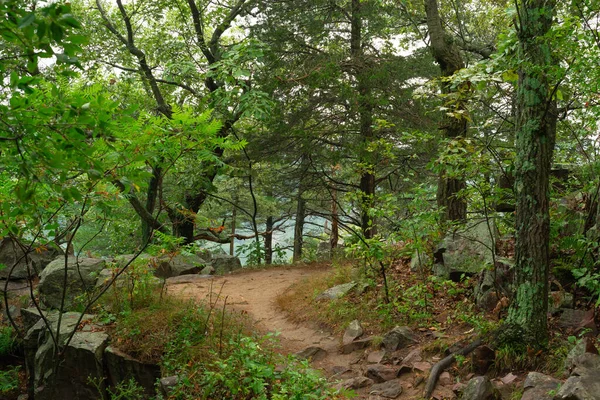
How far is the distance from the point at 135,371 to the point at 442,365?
3.59m

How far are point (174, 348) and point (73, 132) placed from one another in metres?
3.69

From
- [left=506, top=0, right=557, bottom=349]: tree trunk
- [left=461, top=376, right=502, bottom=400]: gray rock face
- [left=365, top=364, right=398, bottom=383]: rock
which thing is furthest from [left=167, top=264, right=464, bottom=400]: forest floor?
[left=506, top=0, right=557, bottom=349]: tree trunk

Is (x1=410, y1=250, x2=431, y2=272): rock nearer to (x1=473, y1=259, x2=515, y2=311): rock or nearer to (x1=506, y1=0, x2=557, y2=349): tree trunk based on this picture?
(x1=473, y1=259, x2=515, y2=311): rock

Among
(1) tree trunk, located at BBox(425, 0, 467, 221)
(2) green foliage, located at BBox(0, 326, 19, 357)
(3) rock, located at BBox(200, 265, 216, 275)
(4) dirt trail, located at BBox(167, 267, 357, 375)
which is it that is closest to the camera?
(4) dirt trail, located at BBox(167, 267, 357, 375)

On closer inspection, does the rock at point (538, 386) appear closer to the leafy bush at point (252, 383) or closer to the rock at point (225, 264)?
the leafy bush at point (252, 383)

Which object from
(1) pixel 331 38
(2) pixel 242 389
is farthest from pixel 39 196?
(1) pixel 331 38

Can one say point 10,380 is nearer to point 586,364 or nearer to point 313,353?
point 313,353

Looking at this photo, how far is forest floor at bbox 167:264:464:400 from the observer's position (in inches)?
212

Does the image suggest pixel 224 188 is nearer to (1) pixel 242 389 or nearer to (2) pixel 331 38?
(2) pixel 331 38

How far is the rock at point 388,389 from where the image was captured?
15.2 ft

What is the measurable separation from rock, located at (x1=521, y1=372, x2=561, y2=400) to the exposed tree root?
861 millimetres

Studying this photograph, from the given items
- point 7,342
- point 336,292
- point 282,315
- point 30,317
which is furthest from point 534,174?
point 7,342

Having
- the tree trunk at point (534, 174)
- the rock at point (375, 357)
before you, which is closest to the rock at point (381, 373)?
the rock at point (375, 357)

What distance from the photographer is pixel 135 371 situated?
226 inches
